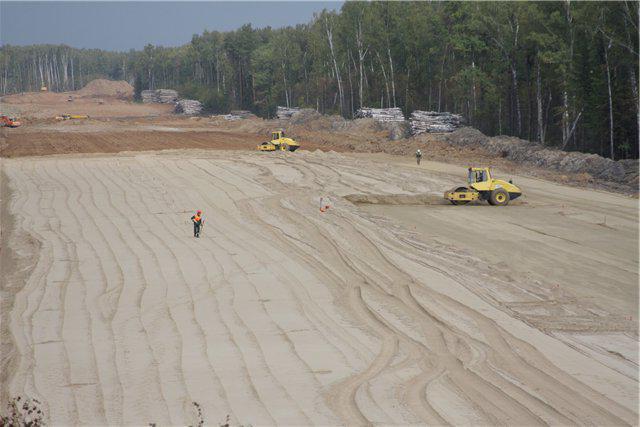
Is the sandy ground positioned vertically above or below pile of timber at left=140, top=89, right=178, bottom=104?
below

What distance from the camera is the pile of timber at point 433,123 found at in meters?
53.0

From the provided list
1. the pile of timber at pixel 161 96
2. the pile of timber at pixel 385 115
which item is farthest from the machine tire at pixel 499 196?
the pile of timber at pixel 161 96

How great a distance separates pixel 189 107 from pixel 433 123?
5051 centimetres

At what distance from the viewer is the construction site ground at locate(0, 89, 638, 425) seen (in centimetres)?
1100

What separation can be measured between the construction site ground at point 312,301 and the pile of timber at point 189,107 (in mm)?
63137

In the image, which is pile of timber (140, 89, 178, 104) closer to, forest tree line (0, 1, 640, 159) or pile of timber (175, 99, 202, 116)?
forest tree line (0, 1, 640, 159)

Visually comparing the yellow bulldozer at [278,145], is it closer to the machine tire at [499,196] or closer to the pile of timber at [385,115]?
the pile of timber at [385,115]

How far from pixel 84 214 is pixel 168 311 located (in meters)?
10.9

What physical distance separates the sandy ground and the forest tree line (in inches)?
468

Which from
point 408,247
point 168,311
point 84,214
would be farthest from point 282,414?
point 84,214

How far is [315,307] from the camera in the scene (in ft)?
51.1

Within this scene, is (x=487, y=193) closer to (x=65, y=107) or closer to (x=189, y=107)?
(x=189, y=107)

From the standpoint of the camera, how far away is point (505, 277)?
18.9 m

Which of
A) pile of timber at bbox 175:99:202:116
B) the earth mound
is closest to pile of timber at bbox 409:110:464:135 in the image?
pile of timber at bbox 175:99:202:116
